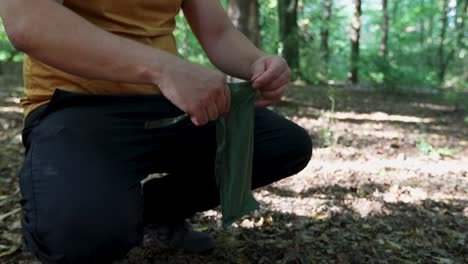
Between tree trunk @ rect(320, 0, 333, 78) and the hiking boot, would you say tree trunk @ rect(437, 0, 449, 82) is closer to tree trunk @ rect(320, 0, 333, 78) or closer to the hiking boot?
tree trunk @ rect(320, 0, 333, 78)

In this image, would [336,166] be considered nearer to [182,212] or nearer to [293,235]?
[293,235]

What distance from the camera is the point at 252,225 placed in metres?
2.34

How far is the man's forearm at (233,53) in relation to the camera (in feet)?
5.98

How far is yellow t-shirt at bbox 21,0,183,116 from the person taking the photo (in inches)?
59.6

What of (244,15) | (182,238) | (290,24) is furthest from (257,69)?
(290,24)

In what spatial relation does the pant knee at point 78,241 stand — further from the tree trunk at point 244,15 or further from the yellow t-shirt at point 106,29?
the tree trunk at point 244,15

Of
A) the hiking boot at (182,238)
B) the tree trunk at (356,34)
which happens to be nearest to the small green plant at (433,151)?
the hiking boot at (182,238)

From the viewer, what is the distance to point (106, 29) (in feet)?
5.04

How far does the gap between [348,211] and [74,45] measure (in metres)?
1.76

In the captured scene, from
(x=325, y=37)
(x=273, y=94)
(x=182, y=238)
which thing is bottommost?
(x=325, y=37)

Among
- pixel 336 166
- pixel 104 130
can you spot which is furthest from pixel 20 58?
pixel 104 130

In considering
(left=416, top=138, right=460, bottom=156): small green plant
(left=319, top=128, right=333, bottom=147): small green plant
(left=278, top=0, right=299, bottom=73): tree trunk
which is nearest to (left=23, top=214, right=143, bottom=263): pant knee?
(left=319, top=128, right=333, bottom=147): small green plant

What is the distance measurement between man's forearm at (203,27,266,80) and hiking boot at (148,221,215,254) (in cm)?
68

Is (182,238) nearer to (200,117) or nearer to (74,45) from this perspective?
(200,117)
